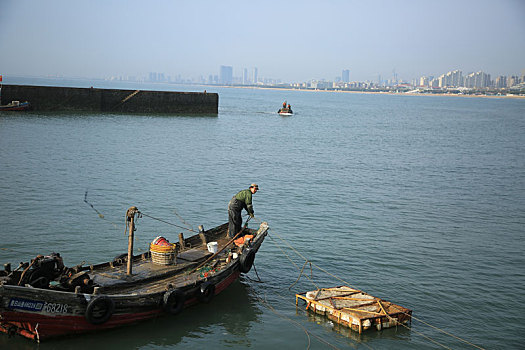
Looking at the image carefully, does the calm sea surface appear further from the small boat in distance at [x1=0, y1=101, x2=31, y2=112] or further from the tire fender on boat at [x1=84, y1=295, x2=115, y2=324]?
the small boat in distance at [x1=0, y1=101, x2=31, y2=112]

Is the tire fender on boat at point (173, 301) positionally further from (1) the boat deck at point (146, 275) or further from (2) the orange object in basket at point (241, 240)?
(2) the orange object in basket at point (241, 240)

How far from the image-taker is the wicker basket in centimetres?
1268

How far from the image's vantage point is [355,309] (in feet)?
40.7

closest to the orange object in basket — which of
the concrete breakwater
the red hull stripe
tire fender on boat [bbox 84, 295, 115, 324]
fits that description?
the red hull stripe

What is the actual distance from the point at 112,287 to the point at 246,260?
147 inches

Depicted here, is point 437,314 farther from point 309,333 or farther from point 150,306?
point 150,306

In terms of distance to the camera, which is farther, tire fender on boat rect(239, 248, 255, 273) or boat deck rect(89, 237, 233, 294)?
tire fender on boat rect(239, 248, 255, 273)

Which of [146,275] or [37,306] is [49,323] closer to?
[37,306]

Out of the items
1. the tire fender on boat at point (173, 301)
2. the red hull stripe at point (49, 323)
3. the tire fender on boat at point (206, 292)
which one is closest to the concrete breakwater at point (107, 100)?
the tire fender on boat at point (206, 292)

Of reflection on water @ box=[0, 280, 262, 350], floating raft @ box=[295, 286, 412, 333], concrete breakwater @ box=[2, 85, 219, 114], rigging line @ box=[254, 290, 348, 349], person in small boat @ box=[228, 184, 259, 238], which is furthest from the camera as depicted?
concrete breakwater @ box=[2, 85, 219, 114]

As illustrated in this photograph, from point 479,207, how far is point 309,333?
16260 millimetres

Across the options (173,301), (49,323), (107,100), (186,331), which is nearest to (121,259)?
(173,301)

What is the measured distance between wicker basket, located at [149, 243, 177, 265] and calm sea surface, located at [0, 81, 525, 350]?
1298mm

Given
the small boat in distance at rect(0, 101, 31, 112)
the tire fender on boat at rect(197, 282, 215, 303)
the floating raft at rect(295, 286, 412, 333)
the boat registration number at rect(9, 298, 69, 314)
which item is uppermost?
the small boat in distance at rect(0, 101, 31, 112)
